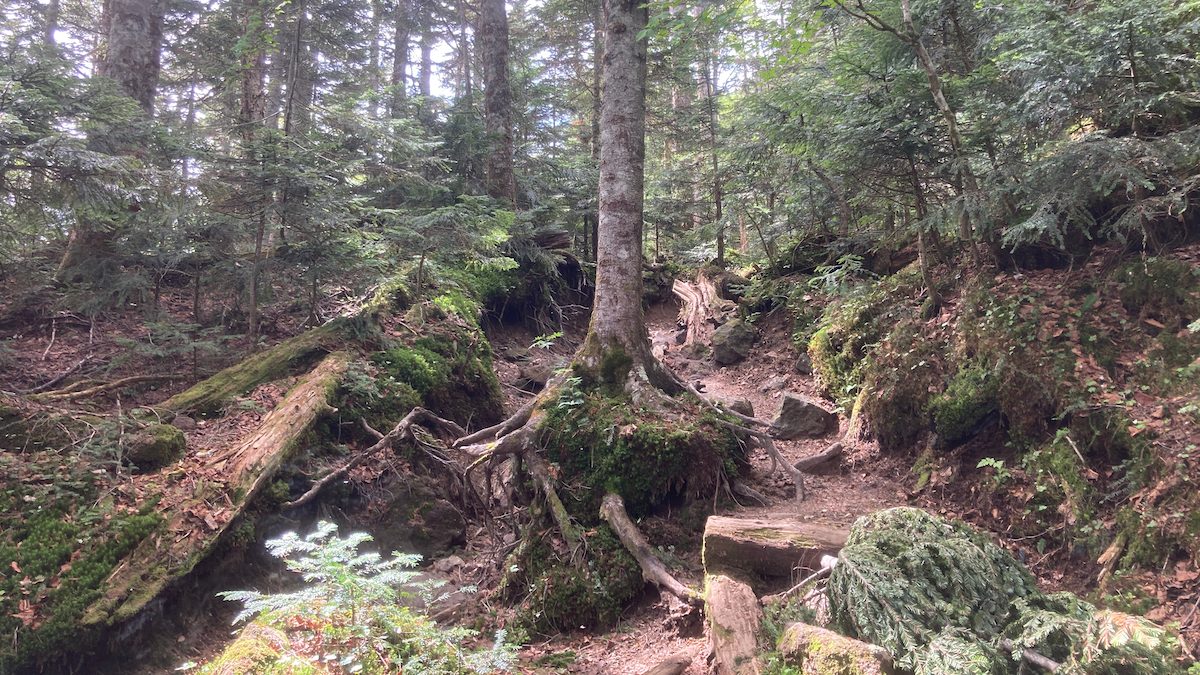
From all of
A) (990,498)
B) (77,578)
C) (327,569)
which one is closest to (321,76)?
(77,578)

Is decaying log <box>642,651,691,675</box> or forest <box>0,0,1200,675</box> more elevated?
forest <box>0,0,1200,675</box>

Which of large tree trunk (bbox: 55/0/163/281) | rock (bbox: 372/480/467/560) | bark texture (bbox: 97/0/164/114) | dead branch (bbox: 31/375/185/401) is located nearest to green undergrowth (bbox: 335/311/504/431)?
rock (bbox: 372/480/467/560)

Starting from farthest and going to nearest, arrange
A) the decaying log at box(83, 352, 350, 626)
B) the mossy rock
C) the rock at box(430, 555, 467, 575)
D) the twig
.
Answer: the twig
the rock at box(430, 555, 467, 575)
the decaying log at box(83, 352, 350, 626)
the mossy rock

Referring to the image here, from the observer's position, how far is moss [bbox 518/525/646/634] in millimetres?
4961

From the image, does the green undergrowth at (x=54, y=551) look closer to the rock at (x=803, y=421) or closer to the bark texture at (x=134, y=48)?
the bark texture at (x=134, y=48)

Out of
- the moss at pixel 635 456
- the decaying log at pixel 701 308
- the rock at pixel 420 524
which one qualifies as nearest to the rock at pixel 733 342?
the decaying log at pixel 701 308

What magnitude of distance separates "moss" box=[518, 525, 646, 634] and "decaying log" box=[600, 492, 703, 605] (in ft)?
0.37

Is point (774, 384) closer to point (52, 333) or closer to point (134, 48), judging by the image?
point (52, 333)

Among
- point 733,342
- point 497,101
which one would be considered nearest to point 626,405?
point 733,342

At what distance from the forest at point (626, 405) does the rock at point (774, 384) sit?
288 millimetres

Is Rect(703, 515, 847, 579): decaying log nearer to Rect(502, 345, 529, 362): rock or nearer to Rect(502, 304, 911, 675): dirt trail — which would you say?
Rect(502, 304, 911, 675): dirt trail

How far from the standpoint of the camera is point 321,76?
59.3 feet

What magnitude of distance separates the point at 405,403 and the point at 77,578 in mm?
3468

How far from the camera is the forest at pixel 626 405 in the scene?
3.59m
